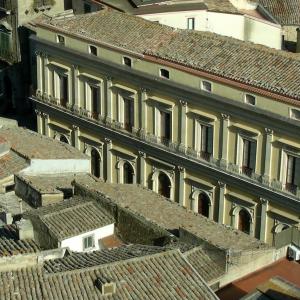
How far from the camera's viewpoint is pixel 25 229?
112ft

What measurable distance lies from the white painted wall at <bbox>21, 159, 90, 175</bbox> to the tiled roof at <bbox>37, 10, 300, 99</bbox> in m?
7.11

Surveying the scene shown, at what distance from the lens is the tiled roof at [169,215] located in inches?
1328

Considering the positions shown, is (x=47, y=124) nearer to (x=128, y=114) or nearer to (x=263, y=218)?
(x=128, y=114)

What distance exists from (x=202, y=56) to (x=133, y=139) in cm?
600

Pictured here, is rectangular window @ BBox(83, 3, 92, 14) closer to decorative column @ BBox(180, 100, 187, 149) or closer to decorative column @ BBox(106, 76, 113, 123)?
decorative column @ BBox(106, 76, 113, 123)

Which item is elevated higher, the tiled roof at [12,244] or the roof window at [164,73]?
the roof window at [164,73]

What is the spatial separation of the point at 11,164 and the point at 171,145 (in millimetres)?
8941

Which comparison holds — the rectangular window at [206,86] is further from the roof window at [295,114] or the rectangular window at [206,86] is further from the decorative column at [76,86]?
the decorative column at [76,86]

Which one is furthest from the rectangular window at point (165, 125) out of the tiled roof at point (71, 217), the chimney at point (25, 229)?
the chimney at point (25, 229)

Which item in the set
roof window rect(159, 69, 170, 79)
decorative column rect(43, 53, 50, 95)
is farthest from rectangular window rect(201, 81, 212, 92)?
decorative column rect(43, 53, 50, 95)

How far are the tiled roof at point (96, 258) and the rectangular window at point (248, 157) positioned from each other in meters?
12.8

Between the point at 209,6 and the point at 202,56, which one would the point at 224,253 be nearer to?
the point at 202,56

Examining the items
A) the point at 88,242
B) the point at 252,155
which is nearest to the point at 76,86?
the point at 252,155

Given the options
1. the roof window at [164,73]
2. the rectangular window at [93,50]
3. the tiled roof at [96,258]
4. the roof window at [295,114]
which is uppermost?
the rectangular window at [93,50]
